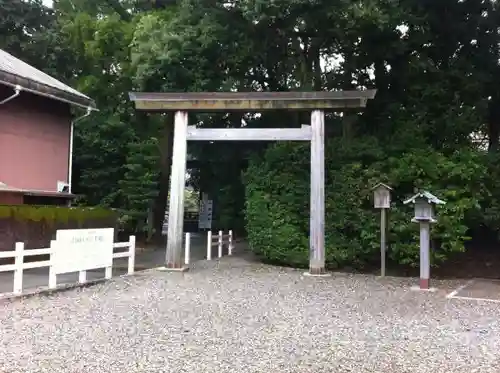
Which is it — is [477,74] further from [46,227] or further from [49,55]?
[49,55]

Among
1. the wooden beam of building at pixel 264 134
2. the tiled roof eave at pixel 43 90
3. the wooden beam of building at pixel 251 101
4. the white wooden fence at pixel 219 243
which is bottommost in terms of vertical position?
the white wooden fence at pixel 219 243

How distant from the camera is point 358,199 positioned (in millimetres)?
13039

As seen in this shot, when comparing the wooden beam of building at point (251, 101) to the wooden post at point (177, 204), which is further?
the wooden post at point (177, 204)

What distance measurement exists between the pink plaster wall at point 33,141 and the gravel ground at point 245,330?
626cm

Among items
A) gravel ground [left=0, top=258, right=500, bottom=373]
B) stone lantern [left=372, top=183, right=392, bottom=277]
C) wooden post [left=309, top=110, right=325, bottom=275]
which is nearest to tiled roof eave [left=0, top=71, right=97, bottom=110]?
gravel ground [left=0, top=258, right=500, bottom=373]

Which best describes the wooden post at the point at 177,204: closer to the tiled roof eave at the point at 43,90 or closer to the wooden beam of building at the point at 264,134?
the wooden beam of building at the point at 264,134

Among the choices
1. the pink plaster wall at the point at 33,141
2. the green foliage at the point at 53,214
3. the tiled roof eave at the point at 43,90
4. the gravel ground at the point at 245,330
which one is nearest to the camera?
the gravel ground at the point at 245,330

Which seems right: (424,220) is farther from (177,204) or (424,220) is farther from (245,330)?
(245,330)

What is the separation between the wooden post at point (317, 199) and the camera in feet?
38.6

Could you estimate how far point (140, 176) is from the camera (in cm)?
1930

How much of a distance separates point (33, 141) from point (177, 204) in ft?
18.7

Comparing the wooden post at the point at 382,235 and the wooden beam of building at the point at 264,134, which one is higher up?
the wooden beam of building at the point at 264,134

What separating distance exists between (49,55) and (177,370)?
63.9ft

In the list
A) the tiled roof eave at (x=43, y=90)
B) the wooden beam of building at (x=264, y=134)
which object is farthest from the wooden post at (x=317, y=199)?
the tiled roof eave at (x=43, y=90)
